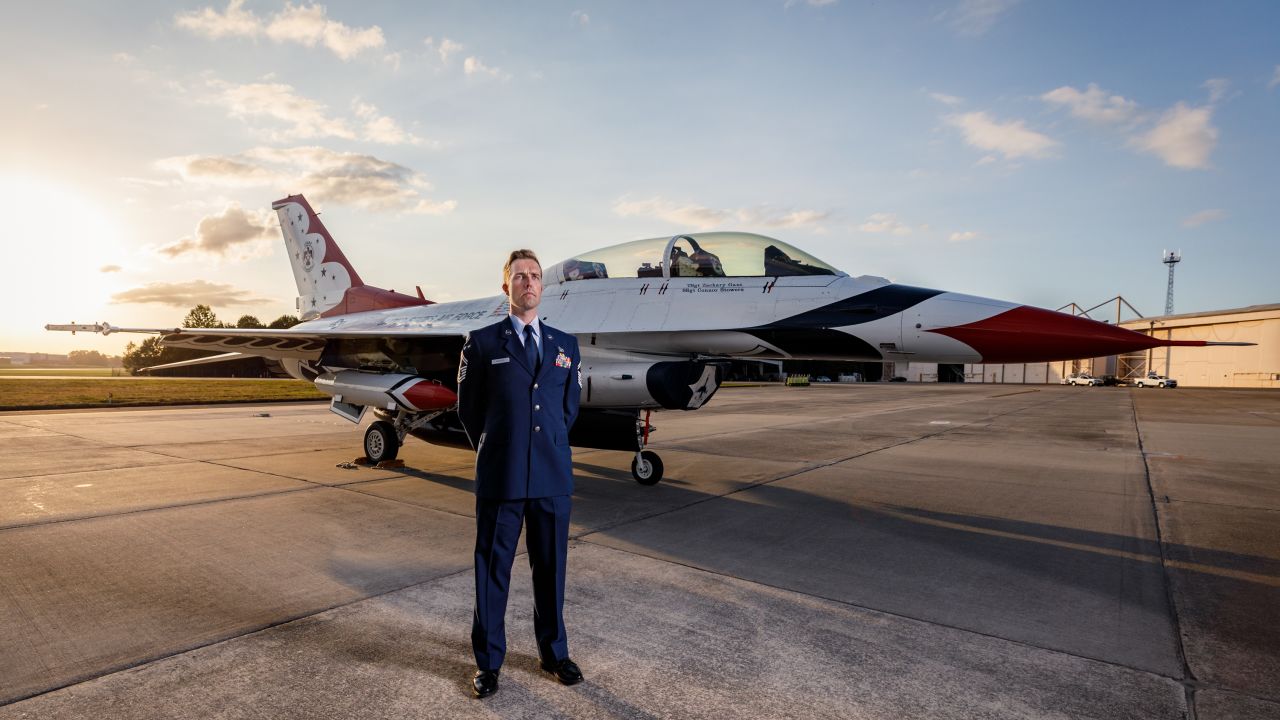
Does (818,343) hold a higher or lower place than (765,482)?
higher

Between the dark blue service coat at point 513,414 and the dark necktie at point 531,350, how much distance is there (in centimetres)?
2

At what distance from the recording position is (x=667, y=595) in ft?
12.1

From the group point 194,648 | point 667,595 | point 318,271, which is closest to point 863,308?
point 667,595

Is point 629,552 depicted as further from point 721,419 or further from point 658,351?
point 721,419

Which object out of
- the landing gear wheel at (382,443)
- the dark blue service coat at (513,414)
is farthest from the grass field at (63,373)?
the dark blue service coat at (513,414)

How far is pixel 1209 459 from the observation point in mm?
10086

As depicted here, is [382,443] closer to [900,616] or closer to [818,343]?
[818,343]

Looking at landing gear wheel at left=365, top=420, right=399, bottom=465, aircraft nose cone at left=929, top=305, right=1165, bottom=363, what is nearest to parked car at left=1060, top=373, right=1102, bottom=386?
aircraft nose cone at left=929, top=305, right=1165, bottom=363

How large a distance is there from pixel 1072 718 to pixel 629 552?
2770 mm

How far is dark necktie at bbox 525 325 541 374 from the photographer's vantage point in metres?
2.76

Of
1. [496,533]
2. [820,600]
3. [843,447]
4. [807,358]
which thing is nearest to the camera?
[496,533]

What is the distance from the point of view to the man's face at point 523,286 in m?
2.75

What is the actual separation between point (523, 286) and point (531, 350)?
0.29 metres

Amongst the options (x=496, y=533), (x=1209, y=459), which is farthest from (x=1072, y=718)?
(x=1209, y=459)
